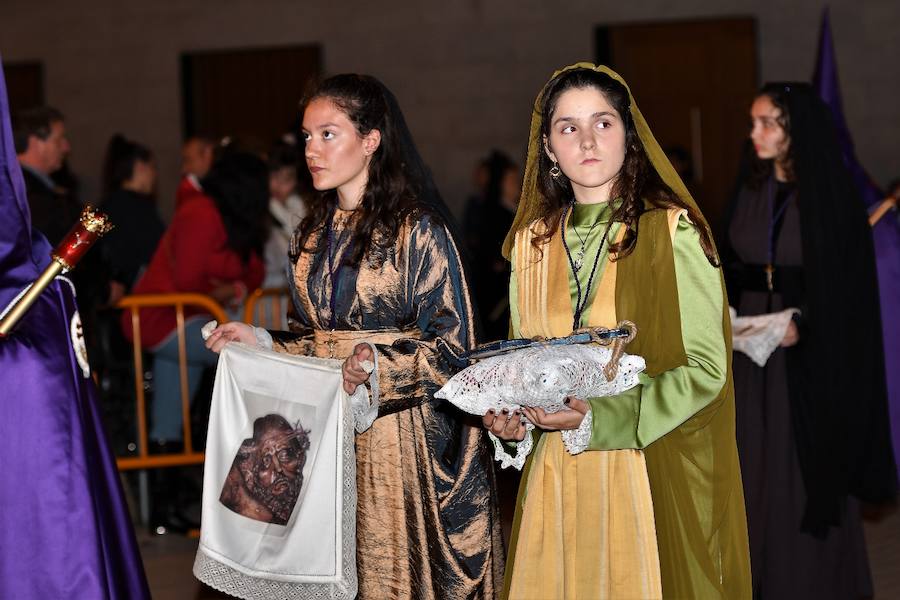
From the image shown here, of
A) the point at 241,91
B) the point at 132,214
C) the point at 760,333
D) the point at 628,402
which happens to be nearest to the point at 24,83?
the point at 241,91

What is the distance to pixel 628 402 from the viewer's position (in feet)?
9.53

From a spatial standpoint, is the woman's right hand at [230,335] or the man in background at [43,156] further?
the man in background at [43,156]

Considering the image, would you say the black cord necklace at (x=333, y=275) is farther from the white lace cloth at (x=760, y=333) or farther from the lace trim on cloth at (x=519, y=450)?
the white lace cloth at (x=760, y=333)

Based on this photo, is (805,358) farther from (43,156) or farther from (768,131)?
(43,156)

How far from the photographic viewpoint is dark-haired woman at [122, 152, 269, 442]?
6590mm

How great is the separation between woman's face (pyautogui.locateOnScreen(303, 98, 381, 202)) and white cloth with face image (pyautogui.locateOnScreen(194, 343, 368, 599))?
53 cm

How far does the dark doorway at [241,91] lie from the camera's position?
12.6 meters

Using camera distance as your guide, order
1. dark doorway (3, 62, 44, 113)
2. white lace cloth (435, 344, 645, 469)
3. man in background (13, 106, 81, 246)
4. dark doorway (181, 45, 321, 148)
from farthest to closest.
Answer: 1. dark doorway (3, 62, 44, 113)
2. dark doorway (181, 45, 321, 148)
3. man in background (13, 106, 81, 246)
4. white lace cloth (435, 344, 645, 469)

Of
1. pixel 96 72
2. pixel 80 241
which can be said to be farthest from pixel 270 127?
pixel 80 241

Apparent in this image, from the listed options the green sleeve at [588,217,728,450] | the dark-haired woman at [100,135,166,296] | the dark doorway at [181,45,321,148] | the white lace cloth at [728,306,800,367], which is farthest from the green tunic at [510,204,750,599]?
the dark doorway at [181,45,321,148]

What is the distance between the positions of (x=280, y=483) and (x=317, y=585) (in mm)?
290

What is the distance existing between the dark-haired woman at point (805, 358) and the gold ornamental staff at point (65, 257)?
2.62 m

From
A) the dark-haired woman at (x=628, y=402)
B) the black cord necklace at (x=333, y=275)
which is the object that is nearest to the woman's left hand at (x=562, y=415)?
the dark-haired woman at (x=628, y=402)

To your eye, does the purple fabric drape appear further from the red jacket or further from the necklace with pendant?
the red jacket
